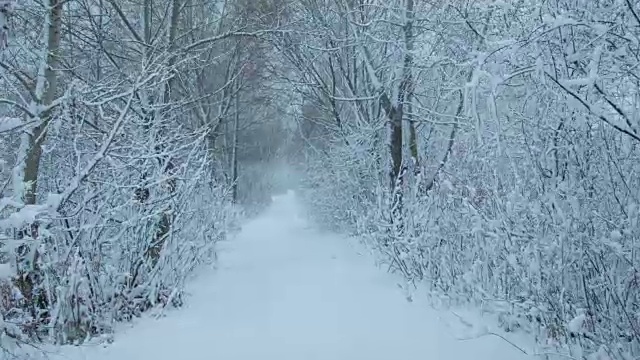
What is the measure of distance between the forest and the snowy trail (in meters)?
0.39

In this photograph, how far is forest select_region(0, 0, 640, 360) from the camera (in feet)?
11.6

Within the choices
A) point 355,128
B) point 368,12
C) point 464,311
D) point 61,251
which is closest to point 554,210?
point 464,311

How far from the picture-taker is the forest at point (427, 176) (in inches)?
139

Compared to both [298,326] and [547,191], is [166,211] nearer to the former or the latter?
[298,326]

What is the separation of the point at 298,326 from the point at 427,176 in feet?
17.8

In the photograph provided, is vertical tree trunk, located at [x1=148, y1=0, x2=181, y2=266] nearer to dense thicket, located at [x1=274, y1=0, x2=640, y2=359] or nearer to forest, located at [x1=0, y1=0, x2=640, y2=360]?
forest, located at [x1=0, y1=0, x2=640, y2=360]

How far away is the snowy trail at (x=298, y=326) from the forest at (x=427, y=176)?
39 centimetres

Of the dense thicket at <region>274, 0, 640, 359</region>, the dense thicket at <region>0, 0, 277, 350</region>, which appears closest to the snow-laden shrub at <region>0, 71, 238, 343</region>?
the dense thicket at <region>0, 0, 277, 350</region>

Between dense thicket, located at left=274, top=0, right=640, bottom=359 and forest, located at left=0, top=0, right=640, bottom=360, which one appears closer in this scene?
dense thicket, located at left=274, top=0, right=640, bottom=359

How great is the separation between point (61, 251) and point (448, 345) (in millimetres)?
3821

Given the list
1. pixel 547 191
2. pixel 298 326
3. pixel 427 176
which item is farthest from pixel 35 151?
pixel 427 176

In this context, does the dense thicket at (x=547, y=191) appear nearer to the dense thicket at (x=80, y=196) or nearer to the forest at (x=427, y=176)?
the forest at (x=427, y=176)

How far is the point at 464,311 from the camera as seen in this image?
5.86 meters

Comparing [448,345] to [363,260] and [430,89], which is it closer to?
[363,260]
